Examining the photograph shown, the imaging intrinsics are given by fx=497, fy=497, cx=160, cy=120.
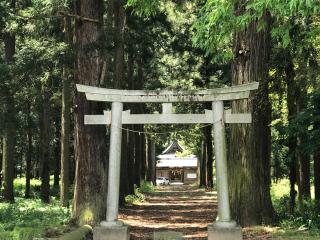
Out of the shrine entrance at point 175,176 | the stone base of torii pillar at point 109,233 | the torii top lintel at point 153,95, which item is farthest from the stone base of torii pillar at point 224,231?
the shrine entrance at point 175,176

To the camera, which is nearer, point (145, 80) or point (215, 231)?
point (215, 231)

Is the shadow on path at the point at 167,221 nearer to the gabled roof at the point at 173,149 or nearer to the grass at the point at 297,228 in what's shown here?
the grass at the point at 297,228

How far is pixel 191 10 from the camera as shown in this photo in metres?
28.0

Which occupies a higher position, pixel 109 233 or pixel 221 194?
pixel 221 194

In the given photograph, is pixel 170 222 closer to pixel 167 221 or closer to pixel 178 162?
pixel 167 221

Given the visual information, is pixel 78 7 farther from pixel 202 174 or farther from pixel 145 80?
pixel 202 174

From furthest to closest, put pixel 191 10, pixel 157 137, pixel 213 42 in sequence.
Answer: pixel 157 137, pixel 191 10, pixel 213 42

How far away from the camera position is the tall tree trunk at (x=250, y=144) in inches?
490

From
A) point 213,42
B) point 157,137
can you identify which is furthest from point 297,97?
point 157,137

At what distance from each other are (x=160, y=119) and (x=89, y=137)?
2775 millimetres

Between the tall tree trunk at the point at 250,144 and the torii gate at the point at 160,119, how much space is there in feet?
4.33

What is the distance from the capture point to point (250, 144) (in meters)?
12.6

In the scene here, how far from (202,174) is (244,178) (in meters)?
36.7

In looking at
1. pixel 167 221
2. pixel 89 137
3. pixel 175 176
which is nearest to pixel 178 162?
pixel 175 176
